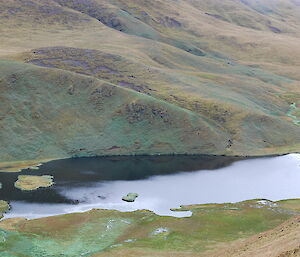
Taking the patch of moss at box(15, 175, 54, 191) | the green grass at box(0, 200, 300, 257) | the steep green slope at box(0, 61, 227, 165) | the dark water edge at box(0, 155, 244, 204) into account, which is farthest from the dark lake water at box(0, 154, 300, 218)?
the steep green slope at box(0, 61, 227, 165)

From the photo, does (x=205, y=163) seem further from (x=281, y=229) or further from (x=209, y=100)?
(x=281, y=229)

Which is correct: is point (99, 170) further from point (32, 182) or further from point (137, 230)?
point (137, 230)

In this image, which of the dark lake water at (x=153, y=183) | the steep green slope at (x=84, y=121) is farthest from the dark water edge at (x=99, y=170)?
the steep green slope at (x=84, y=121)

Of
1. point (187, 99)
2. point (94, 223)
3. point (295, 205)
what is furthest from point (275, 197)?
point (187, 99)

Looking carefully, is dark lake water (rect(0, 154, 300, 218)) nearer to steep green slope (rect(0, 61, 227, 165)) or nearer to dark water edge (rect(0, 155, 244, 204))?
dark water edge (rect(0, 155, 244, 204))

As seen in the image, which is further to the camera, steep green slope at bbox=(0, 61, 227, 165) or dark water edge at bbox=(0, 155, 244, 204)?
steep green slope at bbox=(0, 61, 227, 165)

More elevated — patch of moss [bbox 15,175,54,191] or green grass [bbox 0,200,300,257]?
green grass [bbox 0,200,300,257]

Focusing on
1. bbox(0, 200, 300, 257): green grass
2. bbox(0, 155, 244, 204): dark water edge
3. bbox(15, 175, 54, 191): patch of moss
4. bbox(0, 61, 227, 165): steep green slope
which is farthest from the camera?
bbox(0, 61, 227, 165): steep green slope

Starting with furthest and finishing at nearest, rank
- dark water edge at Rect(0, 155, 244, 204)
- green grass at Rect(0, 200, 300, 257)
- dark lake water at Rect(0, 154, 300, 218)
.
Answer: dark water edge at Rect(0, 155, 244, 204), dark lake water at Rect(0, 154, 300, 218), green grass at Rect(0, 200, 300, 257)
